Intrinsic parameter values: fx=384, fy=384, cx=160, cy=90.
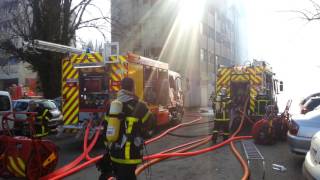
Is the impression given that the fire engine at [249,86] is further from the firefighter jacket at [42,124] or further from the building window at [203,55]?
the building window at [203,55]

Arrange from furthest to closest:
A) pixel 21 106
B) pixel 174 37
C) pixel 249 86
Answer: pixel 174 37 → pixel 249 86 → pixel 21 106

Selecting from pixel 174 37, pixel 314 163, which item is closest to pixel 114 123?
pixel 314 163

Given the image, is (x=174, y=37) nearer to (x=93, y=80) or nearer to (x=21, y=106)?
(x=21, y=106)

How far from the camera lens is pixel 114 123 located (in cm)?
431

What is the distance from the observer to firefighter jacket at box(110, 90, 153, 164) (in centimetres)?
430

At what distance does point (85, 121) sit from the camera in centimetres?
1031

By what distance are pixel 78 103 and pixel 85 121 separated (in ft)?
2.58

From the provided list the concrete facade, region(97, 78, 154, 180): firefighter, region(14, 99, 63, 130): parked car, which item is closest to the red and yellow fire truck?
region(14, 99, 63, 130): parked car

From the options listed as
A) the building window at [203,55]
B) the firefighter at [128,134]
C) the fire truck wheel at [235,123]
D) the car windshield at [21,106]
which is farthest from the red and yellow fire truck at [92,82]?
the building window at [203,55]

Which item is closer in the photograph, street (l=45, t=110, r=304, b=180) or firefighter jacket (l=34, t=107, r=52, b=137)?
street (l=45, t=110, r=304, b=180)

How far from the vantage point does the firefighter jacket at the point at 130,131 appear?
430cm

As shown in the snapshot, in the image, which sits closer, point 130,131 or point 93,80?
point 130,131

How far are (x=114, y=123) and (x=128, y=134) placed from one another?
200 mm

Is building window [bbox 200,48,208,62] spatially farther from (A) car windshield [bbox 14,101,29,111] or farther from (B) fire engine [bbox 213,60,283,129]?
(A) car windshield [bbox 14,101,29,111]
